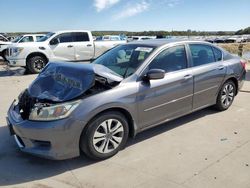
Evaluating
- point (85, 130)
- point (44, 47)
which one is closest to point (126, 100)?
point (85, 130)

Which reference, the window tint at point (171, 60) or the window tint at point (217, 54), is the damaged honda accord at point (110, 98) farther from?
the window tint at point (217, 54)

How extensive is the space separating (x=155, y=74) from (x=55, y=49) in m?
10.0

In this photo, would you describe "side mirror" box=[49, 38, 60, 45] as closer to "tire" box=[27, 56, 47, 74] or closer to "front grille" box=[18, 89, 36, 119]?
"tire" box=[27, 56, 47, 74]

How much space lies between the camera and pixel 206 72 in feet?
18.3

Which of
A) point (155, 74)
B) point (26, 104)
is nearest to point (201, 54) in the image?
point (155, 74)

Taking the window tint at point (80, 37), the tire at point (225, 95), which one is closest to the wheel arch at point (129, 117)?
the tire at point (225, 95)

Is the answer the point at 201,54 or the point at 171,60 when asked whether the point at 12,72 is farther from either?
the point at 171,60

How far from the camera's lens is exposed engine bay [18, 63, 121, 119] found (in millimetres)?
4055

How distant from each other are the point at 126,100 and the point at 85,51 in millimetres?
10699

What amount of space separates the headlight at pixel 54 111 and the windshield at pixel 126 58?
1.02 m

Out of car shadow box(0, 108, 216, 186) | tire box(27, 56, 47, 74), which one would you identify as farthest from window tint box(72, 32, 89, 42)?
car shadow box(0, 108, 216, 186)

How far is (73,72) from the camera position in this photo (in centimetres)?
442

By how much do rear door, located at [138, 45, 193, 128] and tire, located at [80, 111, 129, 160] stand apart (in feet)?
1.31

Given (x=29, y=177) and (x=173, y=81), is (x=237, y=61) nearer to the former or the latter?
(x=173, y=81)
